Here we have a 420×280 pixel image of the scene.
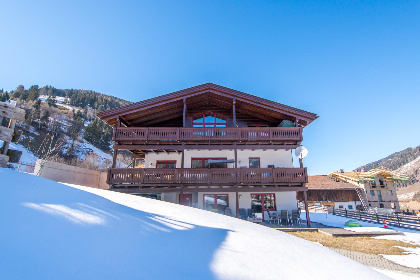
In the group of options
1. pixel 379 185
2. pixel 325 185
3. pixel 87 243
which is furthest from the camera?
pixel 379 185

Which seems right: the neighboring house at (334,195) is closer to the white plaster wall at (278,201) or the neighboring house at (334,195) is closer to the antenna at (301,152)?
the white plaster wall at (278,201)

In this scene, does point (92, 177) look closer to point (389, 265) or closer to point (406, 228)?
point (389, 265)

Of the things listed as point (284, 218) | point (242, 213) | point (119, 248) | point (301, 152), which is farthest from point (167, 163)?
point (119, 248)

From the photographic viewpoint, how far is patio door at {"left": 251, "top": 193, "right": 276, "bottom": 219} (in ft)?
53.9

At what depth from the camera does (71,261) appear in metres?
1.71

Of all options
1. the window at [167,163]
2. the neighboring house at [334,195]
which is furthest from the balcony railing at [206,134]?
the neighboring house at [334,195]

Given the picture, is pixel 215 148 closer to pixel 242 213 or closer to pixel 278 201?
pixel 242 213

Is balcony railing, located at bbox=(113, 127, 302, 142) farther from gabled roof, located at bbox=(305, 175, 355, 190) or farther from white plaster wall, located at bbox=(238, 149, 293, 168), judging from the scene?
gabled roof, located at bbox=(305, 175, 355, 190)

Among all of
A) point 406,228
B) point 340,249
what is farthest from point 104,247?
point 406,228

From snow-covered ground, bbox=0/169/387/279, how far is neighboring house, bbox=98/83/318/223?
11.6m

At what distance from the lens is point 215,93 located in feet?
55.2

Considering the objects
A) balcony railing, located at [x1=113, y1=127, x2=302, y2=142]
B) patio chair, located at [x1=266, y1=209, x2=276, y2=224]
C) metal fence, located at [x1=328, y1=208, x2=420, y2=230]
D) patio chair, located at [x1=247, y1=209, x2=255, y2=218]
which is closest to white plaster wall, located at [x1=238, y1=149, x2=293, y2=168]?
balcony railing, located at [x1=113, y1=127, x2=302, y2=142]

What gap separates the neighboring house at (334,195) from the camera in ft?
116

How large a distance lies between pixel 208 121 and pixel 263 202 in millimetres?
7725
